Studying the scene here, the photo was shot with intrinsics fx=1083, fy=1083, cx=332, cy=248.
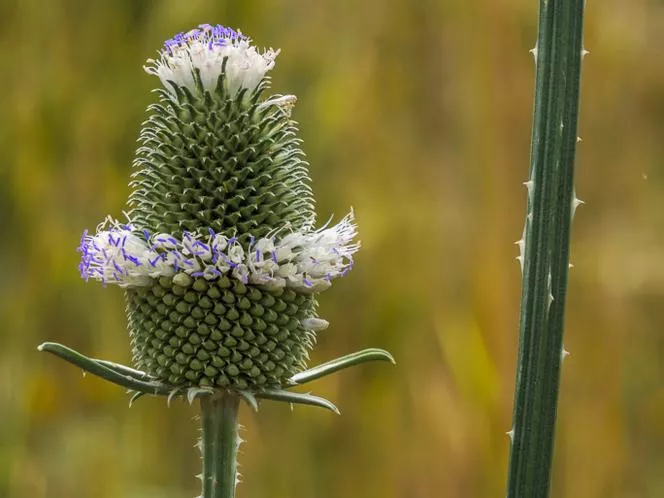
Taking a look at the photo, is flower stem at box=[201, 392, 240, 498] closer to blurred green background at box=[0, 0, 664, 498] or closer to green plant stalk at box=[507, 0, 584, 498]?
green plant stalk at box=[507, 0, 584, 498]

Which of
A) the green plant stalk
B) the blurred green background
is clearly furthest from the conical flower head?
the blurred green background

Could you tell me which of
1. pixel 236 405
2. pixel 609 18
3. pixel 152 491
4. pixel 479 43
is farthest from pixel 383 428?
pixel 236 405

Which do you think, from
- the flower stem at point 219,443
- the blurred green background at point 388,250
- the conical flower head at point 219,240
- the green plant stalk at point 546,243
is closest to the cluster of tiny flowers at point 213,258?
the conical flower head at point 219,240

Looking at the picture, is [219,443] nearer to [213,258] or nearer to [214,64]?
[213,258]

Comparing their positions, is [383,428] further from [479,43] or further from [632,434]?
[479,43]

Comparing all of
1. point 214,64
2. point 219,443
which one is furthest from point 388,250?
point 219,443

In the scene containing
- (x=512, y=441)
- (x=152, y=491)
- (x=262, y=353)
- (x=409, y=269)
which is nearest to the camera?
(x=512, y=441)

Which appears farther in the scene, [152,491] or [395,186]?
[395,186]

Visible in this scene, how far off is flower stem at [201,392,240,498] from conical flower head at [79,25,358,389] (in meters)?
0.04

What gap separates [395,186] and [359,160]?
18cm

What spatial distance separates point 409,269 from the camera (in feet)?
13.4

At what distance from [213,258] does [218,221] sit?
7 cm

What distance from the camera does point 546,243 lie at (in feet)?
5.25

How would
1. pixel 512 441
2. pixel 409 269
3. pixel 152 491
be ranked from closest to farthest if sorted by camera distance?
pixel 512 441, pixel 152 491, pixel 409 269
